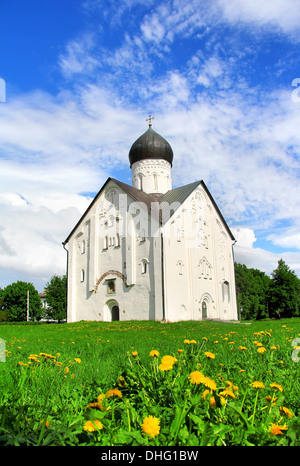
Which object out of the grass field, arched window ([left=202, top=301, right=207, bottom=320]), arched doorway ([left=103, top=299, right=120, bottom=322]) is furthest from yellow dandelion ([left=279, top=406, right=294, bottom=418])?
arched doorway ([left=103, top=299, right=120, bottom=322])

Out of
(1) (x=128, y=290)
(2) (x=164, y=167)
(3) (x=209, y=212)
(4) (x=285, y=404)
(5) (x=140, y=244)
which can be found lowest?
(4) (x=285, y=404)

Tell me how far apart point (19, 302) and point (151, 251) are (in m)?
31.3

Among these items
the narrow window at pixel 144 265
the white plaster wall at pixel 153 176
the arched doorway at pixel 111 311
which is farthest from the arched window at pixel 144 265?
the white plaster wall at pixel 153 176

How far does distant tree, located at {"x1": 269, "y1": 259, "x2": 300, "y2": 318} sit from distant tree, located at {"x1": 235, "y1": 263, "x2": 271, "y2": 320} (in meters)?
1.75

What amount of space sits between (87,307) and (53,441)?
23.7m

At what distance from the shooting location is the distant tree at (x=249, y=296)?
4350 cm

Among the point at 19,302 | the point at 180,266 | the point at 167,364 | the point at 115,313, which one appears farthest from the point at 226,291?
the point at 19,302

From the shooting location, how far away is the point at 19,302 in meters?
45.4

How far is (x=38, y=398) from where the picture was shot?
9.11ft

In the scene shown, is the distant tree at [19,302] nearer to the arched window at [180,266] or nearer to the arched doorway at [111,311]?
the arched doorway at [111,311]

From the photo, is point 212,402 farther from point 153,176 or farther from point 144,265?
point 153,176
